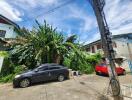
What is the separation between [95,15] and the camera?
10.2 metres

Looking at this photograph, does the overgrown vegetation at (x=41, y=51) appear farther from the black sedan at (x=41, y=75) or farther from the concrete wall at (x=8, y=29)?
the concrete wall at (x=8, y=29)

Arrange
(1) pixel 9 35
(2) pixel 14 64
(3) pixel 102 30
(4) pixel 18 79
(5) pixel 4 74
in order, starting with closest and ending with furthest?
(3) pixel 102 30 < (4) pixel 18 79 < (5) pixel 4 74 < (2) pixel 14 64 < (1) pixel 9 35

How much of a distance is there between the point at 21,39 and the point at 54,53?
4.32 metres

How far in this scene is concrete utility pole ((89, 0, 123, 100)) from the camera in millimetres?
9516

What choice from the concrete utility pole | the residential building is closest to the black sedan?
the concrete utility pole

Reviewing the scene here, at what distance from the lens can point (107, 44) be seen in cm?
985

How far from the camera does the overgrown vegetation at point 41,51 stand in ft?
60.7

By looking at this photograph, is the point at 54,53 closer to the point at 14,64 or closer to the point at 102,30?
the point at 14,64

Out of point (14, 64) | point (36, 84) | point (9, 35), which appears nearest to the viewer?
point (36, 84)

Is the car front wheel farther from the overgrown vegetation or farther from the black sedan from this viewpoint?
the overgrown vegetation

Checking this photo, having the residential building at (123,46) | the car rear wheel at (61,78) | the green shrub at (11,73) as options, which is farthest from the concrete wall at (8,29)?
the car rear wheel at (61,78)

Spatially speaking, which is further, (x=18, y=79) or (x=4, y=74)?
(x=4, y=74)

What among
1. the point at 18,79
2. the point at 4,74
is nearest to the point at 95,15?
the point at 18,79

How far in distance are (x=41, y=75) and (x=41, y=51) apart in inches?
189
